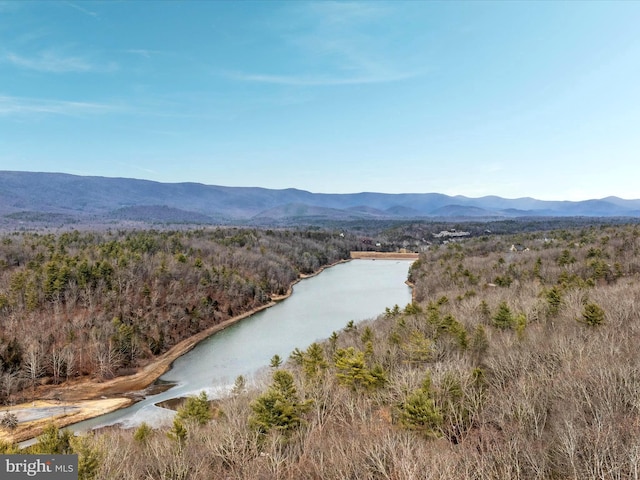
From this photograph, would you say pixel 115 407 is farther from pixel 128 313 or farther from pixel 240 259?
pixel 240 259

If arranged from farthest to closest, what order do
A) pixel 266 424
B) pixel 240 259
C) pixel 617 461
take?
pixel 240 259, pixel 266 424, pixel 617 461

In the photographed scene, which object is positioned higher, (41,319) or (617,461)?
(617,461)

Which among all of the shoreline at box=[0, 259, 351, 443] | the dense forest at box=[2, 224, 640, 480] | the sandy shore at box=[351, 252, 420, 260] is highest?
the dense forest at box=[2, 224, 640, 480]

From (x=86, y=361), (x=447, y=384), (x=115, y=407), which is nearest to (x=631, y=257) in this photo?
(x=447, y=384)

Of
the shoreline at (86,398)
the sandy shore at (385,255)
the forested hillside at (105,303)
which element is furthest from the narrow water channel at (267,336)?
the sandy shore at (385,255)

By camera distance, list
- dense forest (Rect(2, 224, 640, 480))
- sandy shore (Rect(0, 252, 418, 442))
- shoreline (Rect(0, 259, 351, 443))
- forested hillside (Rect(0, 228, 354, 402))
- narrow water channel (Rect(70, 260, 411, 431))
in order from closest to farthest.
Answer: dense forest (Rect(2, 224, 640, 480)), shoreline (Rect(0, 259, 351, 443)), sandy shore (Rect(0, 252, 418, 442)), narrow water channel (Rect(70, 260, 411, 431)), forested hillside (Rect(0, 228, 354, 402))

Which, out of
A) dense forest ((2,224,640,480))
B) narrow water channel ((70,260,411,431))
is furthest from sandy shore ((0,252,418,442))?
dense forest ((2,224,640,480))

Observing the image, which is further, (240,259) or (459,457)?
(240,259)

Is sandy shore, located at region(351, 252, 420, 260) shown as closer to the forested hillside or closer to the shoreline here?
the forested hillside
